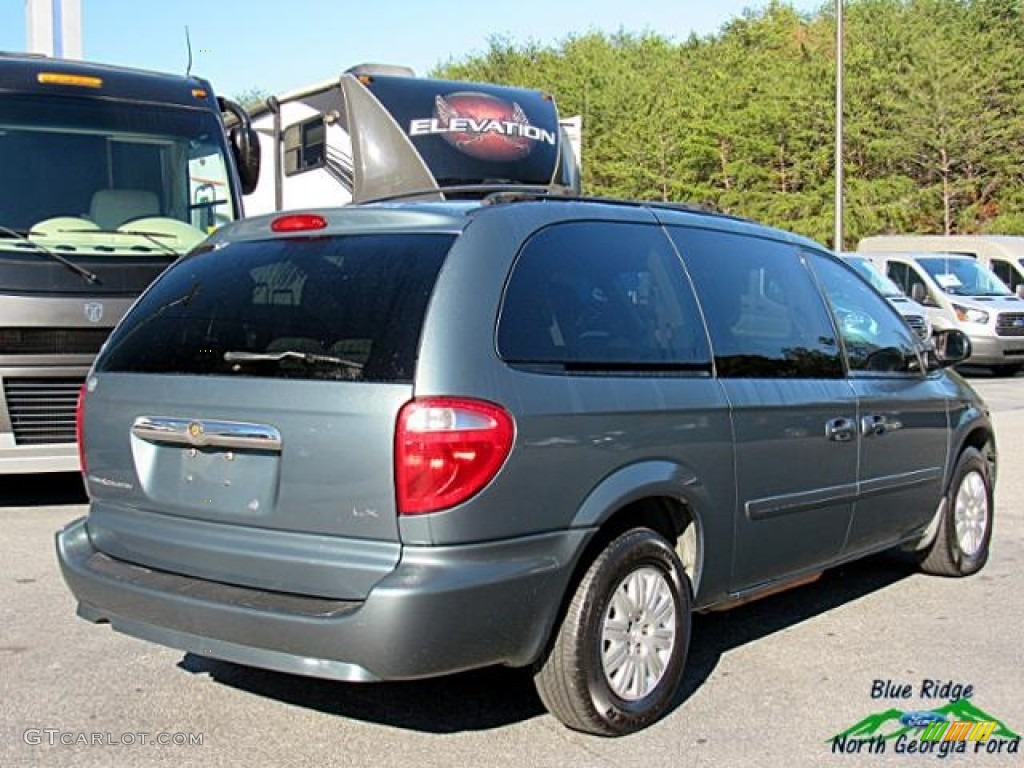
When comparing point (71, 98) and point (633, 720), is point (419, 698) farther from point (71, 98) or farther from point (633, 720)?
point (71, 98)

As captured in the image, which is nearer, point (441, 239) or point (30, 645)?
point (441, 239)

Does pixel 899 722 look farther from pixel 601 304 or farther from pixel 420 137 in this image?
pixel 420 137

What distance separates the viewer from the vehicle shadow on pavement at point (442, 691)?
4367mm

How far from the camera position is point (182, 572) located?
4027mm

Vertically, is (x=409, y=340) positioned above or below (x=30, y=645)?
above

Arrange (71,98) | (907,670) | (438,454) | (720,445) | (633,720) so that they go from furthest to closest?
(71,98), (907,670), (720,445), (633,720), (438,454)

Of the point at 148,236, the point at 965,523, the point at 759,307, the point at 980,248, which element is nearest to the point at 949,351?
the point at 965,523

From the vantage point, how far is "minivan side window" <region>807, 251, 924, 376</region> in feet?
18.4

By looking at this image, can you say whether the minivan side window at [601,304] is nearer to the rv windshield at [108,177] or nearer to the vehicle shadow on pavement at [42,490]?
the rv windshield at [108,177]

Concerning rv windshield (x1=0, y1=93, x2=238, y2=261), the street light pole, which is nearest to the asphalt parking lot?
rv windshield (x1=0, y1=93, x2=238, y2=261)

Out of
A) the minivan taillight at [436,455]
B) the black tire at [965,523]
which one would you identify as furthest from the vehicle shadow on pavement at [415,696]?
the black tire at [965,523]

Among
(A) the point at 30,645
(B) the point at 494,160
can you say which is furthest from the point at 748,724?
(B) the point at 494,160

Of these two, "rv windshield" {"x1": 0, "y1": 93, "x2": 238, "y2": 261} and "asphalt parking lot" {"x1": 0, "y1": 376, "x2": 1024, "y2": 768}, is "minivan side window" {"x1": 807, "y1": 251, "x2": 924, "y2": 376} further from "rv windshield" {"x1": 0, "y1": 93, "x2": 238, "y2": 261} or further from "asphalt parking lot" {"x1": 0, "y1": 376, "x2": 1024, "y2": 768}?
"rv windshield" {"x1": 0, "y1": 93, "x2": 238, "y2": 261}

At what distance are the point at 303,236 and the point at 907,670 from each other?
2.90 m
